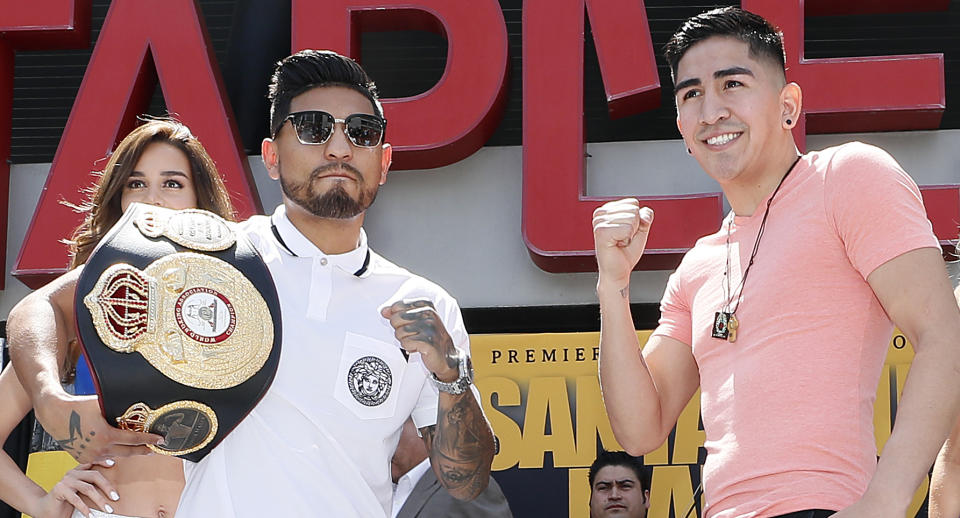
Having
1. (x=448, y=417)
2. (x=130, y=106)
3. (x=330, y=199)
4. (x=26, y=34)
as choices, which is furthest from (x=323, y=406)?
(x=26, y=34)

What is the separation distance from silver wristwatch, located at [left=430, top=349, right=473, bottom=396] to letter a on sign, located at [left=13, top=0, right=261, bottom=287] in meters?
3.76

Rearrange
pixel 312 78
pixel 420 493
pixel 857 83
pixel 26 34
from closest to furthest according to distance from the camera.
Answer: pixel 312 78, pixel 420 493, pixel 857 83, pixel 26 34

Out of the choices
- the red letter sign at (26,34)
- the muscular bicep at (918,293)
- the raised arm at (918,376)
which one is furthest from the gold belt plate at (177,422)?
the red letter sign at (26,34)

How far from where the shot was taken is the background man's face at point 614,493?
5.61 m

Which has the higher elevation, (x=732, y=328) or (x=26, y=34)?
Answer: (x=26, y=34)

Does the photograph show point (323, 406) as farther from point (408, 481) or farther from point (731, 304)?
point (731, 304)

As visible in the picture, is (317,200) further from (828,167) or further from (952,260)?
(952,260)

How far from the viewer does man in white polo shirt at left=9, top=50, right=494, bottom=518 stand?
2.29 meters

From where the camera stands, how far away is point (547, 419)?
566 cm

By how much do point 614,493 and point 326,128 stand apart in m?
3.49

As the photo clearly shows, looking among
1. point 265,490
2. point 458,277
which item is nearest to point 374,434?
point 265,490

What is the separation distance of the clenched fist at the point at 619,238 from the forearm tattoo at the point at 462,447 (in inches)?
16.1

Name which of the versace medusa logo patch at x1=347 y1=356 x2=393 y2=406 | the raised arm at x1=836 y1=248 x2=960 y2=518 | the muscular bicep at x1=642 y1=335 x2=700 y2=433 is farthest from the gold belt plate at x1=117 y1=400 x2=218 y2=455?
the raised arm at x1=836 y1=248 x2=960 y2=518

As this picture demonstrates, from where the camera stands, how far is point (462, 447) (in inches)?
99.3
